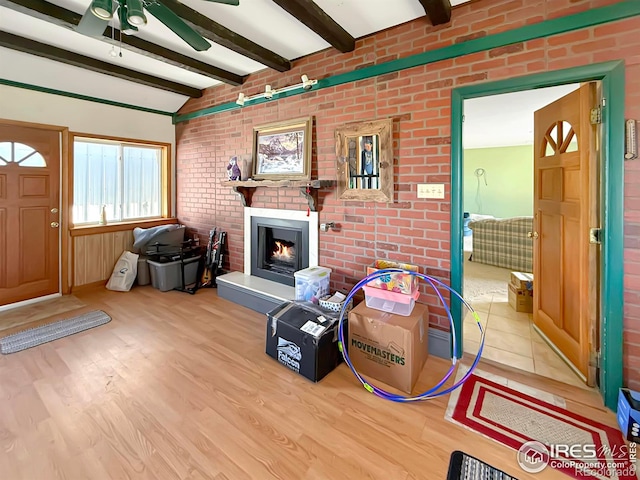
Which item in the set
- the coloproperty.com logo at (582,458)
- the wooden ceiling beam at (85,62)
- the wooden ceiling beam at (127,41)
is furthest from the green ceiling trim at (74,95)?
the coloproperty.com logo at (582,458)

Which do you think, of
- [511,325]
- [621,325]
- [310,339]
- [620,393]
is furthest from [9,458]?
[511,325]

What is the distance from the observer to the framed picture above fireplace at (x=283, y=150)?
3.21m

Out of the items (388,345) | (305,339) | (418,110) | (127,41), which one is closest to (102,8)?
(127,41)

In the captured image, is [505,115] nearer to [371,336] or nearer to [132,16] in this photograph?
[371,336]

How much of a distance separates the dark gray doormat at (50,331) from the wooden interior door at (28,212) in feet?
3.27

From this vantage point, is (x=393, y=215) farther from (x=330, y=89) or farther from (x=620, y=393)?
(x=620, y=393)

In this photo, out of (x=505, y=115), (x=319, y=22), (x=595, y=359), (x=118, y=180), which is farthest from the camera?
(x=505, y=115)

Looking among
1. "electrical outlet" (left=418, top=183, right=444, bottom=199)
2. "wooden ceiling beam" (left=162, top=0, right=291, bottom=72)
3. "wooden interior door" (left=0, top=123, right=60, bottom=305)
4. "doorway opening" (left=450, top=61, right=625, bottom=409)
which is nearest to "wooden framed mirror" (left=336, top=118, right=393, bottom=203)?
"electrical outlet" (left=418, top=183, right=444, bottom=199)

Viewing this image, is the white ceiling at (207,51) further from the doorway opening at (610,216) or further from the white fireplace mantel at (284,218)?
the white fireplace mantel at (284,218)

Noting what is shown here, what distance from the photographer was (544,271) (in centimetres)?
267

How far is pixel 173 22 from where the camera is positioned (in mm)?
1895

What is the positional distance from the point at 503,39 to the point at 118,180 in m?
4.76

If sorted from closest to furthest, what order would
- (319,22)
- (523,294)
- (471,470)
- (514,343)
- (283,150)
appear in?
(471,470), (319,22), (514,343), (523,294), (283,150)

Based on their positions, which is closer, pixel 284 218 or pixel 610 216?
pixel 610 216
